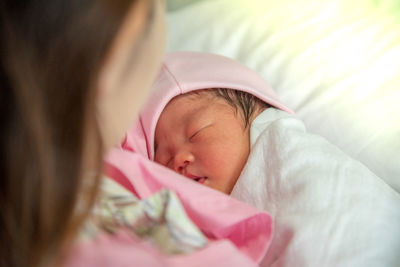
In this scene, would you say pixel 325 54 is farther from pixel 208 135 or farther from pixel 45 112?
pixel 45 112

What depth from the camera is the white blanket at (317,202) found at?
0.71 meters

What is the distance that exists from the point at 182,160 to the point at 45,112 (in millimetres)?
482

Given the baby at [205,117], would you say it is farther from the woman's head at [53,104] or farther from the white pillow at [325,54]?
the woman's head at [53,104]

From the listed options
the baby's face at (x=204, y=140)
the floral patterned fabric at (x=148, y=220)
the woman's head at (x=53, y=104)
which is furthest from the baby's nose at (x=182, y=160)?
the woman's head at (x=53, y=104)

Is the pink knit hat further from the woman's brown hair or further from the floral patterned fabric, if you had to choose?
the woman's brown hair

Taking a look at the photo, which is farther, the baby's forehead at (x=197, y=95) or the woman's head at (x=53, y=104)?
the baby's forehead at (x=197, y=95)

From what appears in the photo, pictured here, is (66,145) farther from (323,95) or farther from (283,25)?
(283,25)

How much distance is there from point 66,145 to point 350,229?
0.47 m

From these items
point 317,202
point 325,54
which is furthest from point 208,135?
point 325,54

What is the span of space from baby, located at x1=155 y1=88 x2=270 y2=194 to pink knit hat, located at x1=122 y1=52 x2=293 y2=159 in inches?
0.6

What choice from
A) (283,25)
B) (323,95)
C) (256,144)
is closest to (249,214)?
(256,144)

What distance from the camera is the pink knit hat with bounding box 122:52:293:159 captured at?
961 millimetres

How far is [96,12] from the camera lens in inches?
16.9

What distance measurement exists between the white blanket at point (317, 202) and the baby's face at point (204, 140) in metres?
0.04
